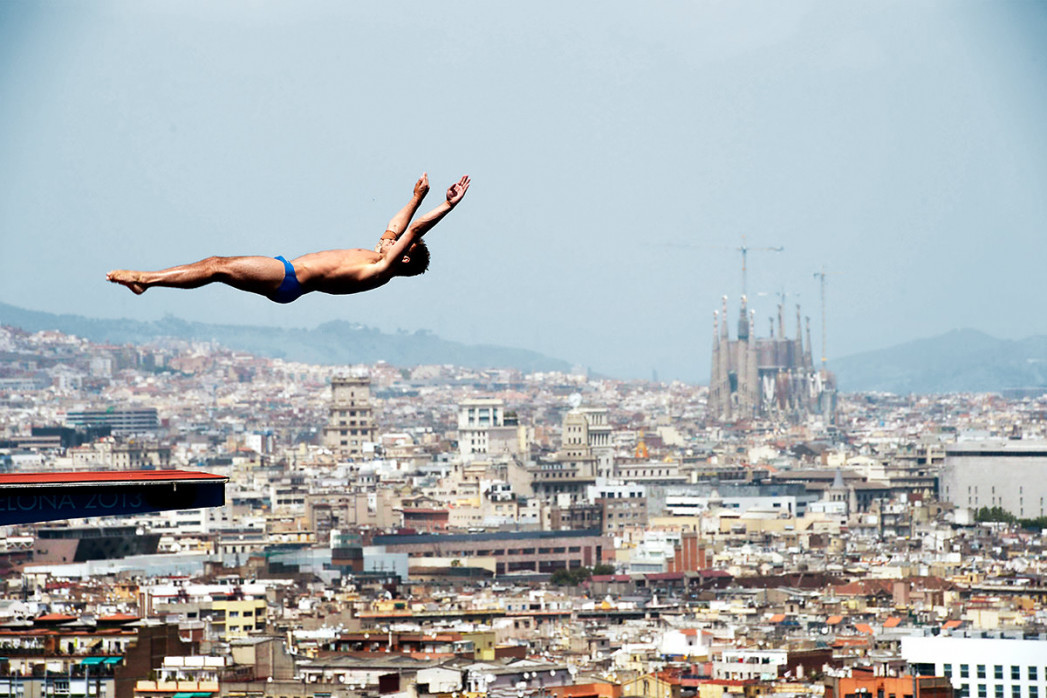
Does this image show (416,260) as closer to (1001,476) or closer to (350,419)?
(1001,476)

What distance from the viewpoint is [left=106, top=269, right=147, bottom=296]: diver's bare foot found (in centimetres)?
783

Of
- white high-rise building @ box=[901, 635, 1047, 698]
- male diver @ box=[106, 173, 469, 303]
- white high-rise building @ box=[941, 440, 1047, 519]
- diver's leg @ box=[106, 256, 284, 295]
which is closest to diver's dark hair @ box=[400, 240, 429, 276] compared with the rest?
male diver @ box=[106, 173, 469, 303]

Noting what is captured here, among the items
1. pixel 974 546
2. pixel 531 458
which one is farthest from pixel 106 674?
pixel 531 458

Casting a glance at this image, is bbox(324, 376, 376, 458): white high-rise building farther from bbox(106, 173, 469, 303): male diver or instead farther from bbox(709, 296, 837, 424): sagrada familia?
bbox(106, 173, 469, 303): male diver

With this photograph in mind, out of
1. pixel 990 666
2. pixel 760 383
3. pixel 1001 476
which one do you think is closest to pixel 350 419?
pixel 1001 476

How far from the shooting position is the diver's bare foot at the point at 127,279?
783cm

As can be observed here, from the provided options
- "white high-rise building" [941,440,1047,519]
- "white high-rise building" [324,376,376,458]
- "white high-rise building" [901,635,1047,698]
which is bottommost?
"white high-rise building" [901,635,1047,698]

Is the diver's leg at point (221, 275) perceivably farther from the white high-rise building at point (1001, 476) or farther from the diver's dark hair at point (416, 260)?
the white high-rise building at point (1001, 476)

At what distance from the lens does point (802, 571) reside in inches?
2594

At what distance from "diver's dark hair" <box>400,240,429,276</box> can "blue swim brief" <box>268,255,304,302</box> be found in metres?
0.39

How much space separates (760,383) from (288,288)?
170m

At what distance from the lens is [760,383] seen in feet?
581

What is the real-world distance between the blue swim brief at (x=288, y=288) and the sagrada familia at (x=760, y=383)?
6317 inches

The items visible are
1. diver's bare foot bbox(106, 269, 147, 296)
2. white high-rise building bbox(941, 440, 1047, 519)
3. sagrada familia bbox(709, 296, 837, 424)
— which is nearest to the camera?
diver's bare foot bbox(106, 269, 147, 296)
